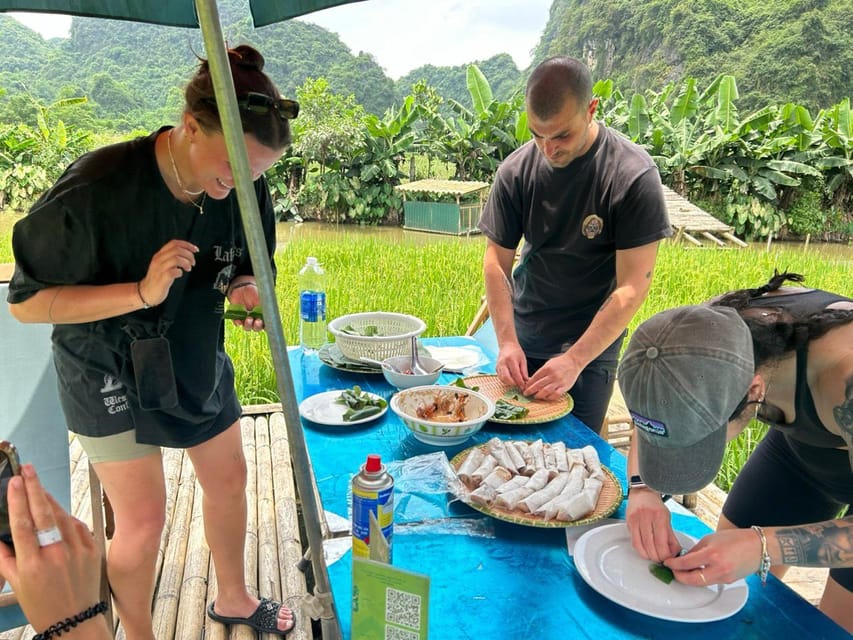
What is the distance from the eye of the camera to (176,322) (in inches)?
56.9

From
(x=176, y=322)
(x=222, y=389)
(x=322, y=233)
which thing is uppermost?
(x=176, y=322)

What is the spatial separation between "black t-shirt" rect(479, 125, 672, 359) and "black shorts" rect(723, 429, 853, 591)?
2.42 ft

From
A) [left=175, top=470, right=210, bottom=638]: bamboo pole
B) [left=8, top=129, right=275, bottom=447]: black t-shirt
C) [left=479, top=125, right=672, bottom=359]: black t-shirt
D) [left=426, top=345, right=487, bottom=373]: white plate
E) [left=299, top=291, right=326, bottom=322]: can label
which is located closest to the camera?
[left=8, top=129, right=275, bottom=447]: black t-shirt

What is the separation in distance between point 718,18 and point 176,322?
33603mm

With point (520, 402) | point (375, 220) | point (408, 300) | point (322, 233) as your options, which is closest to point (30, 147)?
point (322, 233)

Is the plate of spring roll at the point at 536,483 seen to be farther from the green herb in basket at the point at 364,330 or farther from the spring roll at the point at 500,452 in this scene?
the green herb in basket at the point at 364,330

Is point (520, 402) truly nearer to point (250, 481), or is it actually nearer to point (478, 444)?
point (478, 444)

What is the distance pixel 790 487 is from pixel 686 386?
830 millimetres

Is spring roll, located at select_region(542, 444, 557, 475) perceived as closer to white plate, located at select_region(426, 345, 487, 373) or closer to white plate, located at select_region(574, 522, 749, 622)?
white plate, located at select_region(574, 522, 749, 622)

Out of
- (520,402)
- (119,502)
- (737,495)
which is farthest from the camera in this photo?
(520,402)

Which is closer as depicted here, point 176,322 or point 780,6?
point 176,322

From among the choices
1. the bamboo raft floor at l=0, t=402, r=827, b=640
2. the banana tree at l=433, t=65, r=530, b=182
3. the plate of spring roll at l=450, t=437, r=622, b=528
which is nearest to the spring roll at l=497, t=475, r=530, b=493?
the plate of spring roll at l=450, t=437, r=622, b=528

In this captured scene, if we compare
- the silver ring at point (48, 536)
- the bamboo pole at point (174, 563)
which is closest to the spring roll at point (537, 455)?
the silver ring at point (48, 536)

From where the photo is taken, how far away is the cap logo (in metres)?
0.93
